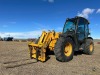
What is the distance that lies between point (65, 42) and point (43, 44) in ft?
4.13

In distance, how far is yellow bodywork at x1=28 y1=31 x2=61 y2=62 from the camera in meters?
10.1

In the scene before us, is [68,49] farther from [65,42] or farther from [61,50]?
[61,50]

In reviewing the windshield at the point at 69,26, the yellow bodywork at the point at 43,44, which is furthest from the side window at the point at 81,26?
the yellow bodywork at the point at 43,44

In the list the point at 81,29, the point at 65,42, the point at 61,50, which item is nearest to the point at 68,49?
the point at 65,42

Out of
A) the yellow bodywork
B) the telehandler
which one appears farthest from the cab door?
the yellow bodywork

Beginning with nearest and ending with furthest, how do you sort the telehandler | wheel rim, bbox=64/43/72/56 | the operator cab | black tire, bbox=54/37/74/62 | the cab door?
black tire, bbox=54/37/74/62 → the telehandler → wheel rim, bbox=64/43/72/56 → the operator cab → the cab door

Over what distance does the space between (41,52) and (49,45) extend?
3.08 feet

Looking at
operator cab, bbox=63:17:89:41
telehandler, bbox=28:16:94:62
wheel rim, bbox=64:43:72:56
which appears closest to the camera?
telehandler, bbox=28:16:94:62

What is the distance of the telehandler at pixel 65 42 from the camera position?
10016mm

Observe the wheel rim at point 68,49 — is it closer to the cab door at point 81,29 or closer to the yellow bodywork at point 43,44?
the yellow bodywork at point 43,44

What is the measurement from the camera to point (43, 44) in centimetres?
1015

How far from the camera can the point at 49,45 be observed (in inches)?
424

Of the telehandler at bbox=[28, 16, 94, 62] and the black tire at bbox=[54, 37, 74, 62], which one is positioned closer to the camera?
the black tire at bbox=[54, 37, 74, 62]

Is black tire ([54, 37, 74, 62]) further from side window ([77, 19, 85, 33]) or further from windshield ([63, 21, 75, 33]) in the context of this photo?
side window ([77, 19, 85, 33])
